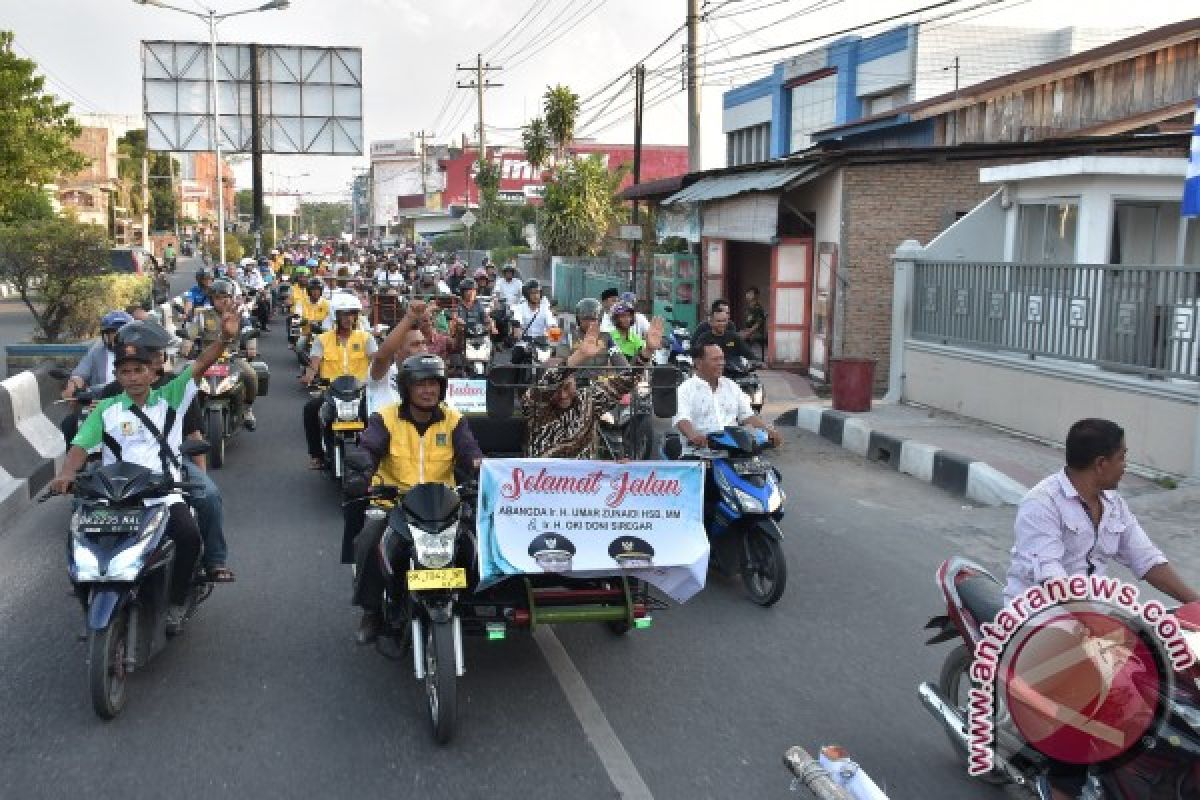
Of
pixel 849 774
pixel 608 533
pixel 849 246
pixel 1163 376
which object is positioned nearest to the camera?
pixel 849 774

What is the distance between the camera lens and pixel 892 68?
33688 mm

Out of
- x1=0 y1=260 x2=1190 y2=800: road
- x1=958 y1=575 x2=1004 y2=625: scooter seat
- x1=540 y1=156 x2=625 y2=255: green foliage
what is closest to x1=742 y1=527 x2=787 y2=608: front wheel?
x1=0 y1=260 x2=1190 y2=800: road

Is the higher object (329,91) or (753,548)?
(329,91)

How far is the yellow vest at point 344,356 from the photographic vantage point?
10.5 metres

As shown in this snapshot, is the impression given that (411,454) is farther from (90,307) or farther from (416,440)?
(90,307)

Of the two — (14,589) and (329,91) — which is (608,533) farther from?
(329,91)

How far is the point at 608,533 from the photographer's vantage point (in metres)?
5.19

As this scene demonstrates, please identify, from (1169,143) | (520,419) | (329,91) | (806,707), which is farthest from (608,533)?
(329,91)

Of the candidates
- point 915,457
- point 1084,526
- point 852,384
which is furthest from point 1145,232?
point 1084,526

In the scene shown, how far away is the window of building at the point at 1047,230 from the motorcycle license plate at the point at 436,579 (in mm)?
12284

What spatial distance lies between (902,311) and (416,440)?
11.1 m

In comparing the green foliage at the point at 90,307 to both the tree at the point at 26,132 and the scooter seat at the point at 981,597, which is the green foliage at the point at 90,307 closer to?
the tree at the point at 26,132

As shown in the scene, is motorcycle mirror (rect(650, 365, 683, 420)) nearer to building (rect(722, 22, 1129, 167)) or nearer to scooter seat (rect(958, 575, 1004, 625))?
scooter seat (rect(958, 575, 1004, 625))

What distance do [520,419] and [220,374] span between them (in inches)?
163
